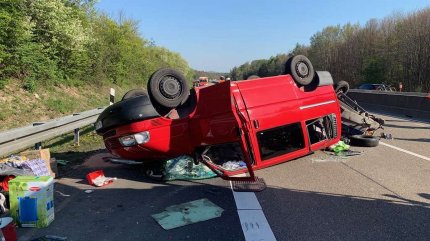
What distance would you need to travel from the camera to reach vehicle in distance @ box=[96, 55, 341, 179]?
19.6ft

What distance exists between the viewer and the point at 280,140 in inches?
260

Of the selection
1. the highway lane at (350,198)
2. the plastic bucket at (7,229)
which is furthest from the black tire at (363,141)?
the plastic bucket at (7,229)

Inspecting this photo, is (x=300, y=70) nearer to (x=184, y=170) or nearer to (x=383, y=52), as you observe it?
(x=184, y=170)

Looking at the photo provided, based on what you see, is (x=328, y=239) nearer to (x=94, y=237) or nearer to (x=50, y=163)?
(x=94, y=237)

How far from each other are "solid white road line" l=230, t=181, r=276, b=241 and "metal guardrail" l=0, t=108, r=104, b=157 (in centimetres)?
385

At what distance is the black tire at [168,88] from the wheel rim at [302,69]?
2044 mm

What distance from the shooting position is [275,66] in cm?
11862

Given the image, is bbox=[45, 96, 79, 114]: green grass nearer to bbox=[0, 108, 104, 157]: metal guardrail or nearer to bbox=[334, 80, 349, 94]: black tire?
bbox=[0, 108, 104, 157]: metal guardrail

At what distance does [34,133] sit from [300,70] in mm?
5106

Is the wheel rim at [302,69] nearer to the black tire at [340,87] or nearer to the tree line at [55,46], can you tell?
the black tire at [340,87]

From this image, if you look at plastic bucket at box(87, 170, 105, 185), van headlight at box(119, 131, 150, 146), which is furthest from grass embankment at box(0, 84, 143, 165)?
van headlight at box(119, 131, 150, 146)

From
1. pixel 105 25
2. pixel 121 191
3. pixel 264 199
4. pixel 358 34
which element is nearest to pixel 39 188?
pixel 121 191

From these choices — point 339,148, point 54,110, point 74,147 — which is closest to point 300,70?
point 339,148

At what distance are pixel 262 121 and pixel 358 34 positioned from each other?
61.0 meters
